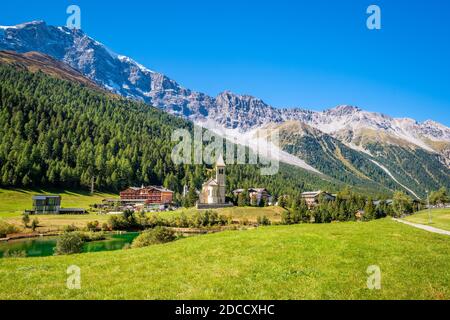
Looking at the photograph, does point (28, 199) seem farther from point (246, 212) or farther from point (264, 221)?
point (264, 221)

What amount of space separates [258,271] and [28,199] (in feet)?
516

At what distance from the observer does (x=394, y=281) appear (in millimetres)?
19266

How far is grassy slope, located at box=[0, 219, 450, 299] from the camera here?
56.7ft

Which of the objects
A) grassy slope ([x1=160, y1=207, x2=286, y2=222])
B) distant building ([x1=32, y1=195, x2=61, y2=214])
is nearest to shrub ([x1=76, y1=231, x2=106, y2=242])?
grassy slope ([x1=160, y1=207, x2=286, y2=222])

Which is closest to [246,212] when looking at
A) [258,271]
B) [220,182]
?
[220,182]

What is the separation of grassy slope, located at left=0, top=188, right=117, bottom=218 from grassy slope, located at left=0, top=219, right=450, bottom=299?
366 feet

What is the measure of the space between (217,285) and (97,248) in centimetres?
6794

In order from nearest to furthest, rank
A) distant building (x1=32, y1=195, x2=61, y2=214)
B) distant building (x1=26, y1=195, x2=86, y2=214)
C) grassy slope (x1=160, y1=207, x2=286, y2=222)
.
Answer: distant building (x1=32, y1=195, x2=61, y2=214) < distant building (x1=26, y1=195, x2=86, y2=214) < grassy slope (x1=160, y1=207, x2=286, y2=222)

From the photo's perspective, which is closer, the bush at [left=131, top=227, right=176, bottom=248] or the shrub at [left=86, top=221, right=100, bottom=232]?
the bush at [left=131, top=227, right=176, bottom=248]

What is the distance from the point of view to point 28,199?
153625mm

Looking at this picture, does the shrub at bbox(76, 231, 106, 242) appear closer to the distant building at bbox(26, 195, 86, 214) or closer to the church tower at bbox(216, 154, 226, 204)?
the distant building at bbox(26, 195, 86, 214)
